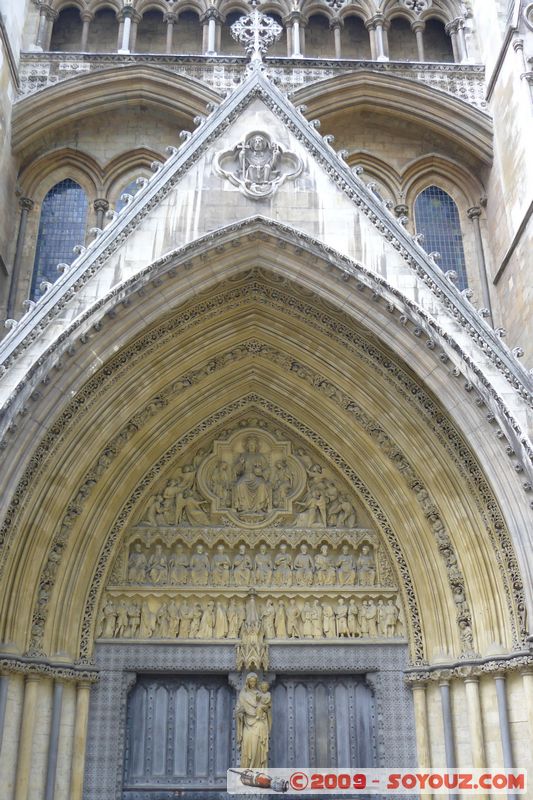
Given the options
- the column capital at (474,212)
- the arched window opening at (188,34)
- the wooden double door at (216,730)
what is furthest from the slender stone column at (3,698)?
the arched window opening at (188,34)

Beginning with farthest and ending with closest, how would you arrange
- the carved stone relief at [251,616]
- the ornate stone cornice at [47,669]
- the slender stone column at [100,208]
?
the slender stone column at [100,208]
the carved stone relief at [251,616]
the ornate stone cornice at [47,669]

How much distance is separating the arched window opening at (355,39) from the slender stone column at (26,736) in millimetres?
9870

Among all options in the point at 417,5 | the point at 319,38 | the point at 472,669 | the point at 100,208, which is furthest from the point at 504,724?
the point at 417,5

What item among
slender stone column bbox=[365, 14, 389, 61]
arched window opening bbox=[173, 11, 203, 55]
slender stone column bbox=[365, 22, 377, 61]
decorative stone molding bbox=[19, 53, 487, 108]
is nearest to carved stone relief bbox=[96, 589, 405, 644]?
decorative stone molding bbox=[19, 53, 487, 108]

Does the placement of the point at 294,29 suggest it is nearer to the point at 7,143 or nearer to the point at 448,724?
the point at 7,143

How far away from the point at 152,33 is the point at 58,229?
3.54 meters

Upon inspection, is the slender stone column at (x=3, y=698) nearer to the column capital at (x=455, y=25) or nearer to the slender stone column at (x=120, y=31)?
the slender stone column at (x=120, y=31)

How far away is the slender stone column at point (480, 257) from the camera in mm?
11812

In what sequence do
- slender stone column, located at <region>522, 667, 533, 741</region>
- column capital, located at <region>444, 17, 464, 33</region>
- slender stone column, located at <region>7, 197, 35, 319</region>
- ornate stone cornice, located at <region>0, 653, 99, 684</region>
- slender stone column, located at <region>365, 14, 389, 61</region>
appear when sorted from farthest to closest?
column capital, located at <region>444, 17, 464, 33</region>
slender stone column, located at <region>365, 14, 389, 61</region>
slender stone column, located at <region>7, 197, 35, 319</region>
ornate stone cornice, located at <region>0, 653, 99, 684</region>
slender stone column, located at <region>522, 667, 533, 741</region>

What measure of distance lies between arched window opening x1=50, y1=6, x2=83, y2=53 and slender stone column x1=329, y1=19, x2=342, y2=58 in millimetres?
3819

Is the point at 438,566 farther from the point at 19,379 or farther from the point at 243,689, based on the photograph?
the point at 19,379

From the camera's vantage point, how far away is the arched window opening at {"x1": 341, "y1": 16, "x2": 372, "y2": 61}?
43.3ft

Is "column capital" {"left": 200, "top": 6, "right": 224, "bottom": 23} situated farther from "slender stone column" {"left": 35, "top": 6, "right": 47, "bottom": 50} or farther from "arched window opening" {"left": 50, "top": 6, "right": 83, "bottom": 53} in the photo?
"slender stone column" {"left": 35, "top": 6, "right": 47, "bottom": 50}

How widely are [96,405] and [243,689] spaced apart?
376 centimetres
